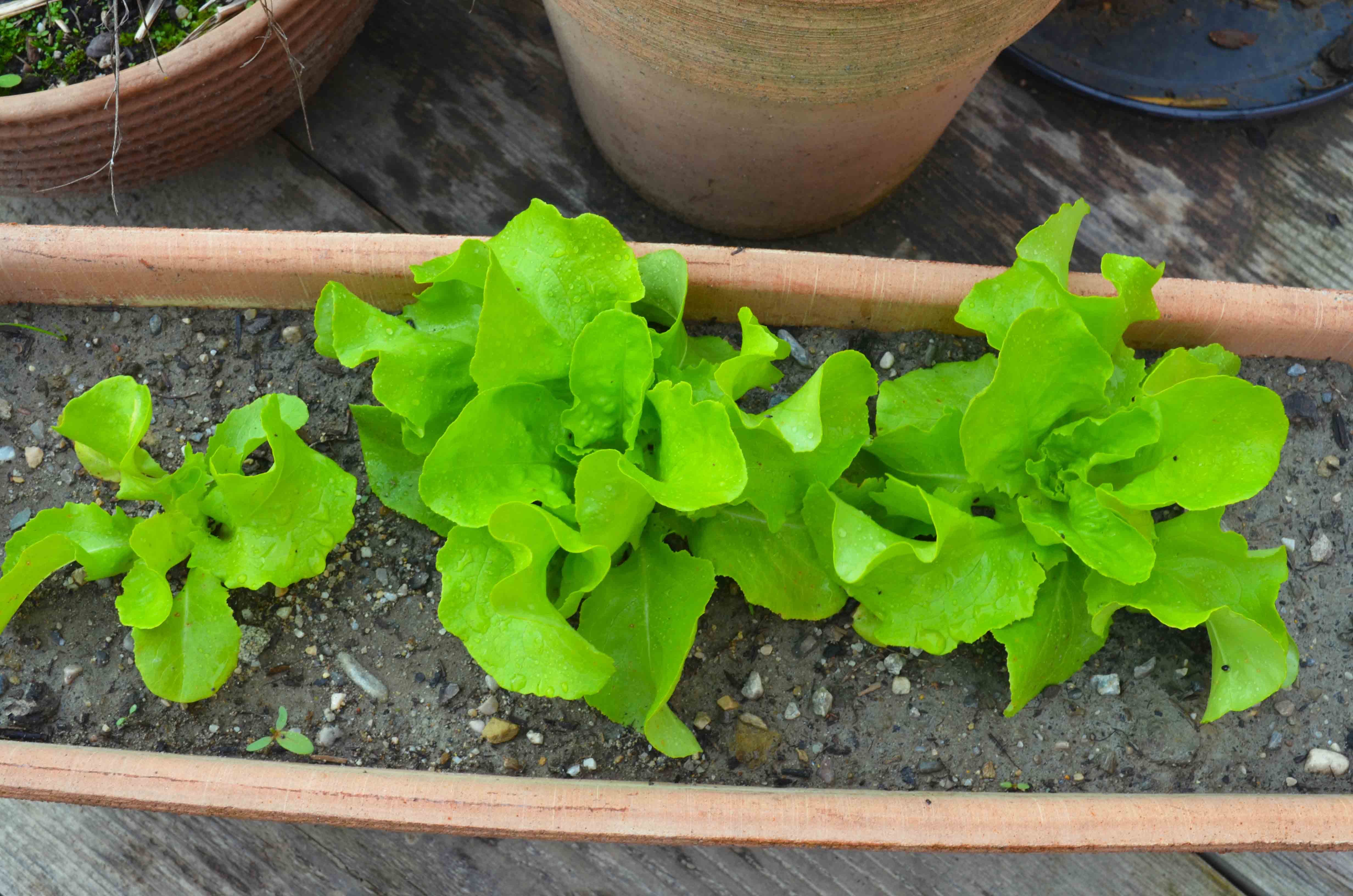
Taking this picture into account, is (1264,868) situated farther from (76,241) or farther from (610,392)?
(76,241)

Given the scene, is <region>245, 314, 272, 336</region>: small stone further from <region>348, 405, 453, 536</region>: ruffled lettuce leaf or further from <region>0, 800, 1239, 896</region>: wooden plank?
<region>0, 800, 1239, 896</region>: wooden plank

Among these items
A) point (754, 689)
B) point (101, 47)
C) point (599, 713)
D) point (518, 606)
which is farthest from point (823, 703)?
point (101, 47)

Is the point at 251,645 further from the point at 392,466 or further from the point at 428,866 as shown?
the point at 428,866

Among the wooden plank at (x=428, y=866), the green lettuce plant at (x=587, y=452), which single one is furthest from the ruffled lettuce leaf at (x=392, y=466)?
the wooden plank at (x=428, y=866)

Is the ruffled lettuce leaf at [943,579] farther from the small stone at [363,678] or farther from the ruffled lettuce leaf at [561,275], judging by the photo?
the small stone at [363,678]

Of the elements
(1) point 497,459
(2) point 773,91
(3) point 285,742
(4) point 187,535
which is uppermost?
(2) point 773,91

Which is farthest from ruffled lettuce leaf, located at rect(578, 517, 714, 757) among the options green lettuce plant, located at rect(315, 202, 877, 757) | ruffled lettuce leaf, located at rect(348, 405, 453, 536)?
ruffled lettuce leaf, located at rect(348, 405, 453, 536)

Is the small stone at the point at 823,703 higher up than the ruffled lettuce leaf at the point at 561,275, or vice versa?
the ruffled lettuce leaf at the point at 561,275
